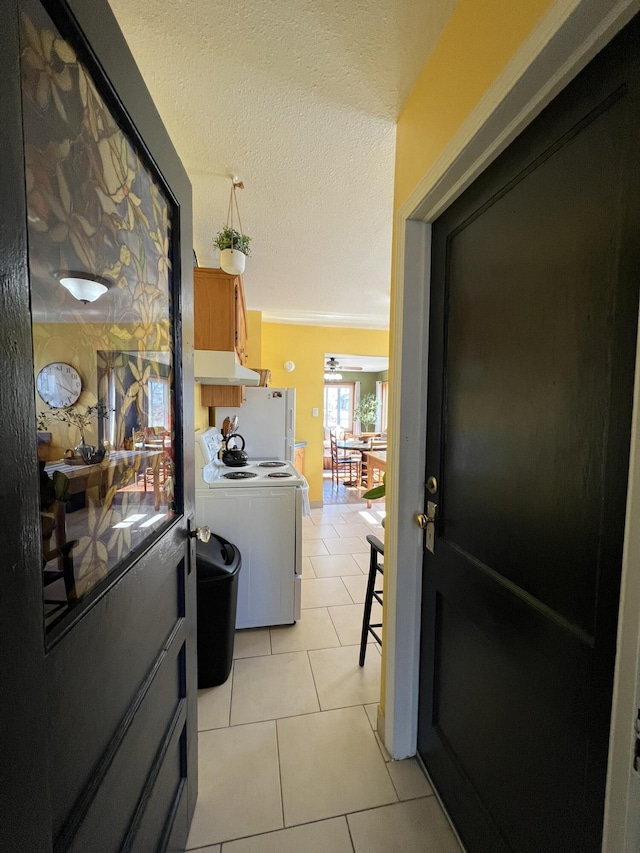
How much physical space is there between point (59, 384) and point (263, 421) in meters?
3.00

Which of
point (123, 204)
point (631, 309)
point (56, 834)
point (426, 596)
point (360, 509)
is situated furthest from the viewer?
point (360, 509)

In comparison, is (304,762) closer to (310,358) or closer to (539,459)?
(539,459)

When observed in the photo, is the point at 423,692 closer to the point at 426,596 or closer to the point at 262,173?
the point at 426,596

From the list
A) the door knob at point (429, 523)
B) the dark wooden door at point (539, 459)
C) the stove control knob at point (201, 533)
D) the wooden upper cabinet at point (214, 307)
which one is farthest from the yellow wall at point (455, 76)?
the wooden upper cabinet at point (214, 307)

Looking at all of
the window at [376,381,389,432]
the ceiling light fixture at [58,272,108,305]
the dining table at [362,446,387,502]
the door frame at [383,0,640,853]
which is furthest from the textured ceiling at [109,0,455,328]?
the window at [376,381,389,432]

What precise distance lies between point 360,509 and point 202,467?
Answer: 10.0 ft

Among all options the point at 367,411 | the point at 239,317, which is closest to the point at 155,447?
the point at 239,317

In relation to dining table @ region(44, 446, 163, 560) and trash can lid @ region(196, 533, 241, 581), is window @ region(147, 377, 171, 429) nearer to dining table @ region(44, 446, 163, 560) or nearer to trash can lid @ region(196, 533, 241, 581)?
dining table @ region(44, 446, 163, 560)

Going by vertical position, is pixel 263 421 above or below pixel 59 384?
below

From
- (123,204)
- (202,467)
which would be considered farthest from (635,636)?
(202,467)

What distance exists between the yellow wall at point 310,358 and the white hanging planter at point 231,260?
2.60m

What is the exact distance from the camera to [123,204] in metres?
0.74

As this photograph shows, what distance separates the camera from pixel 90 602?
58 cm

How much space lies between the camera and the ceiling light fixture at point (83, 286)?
58 cm
